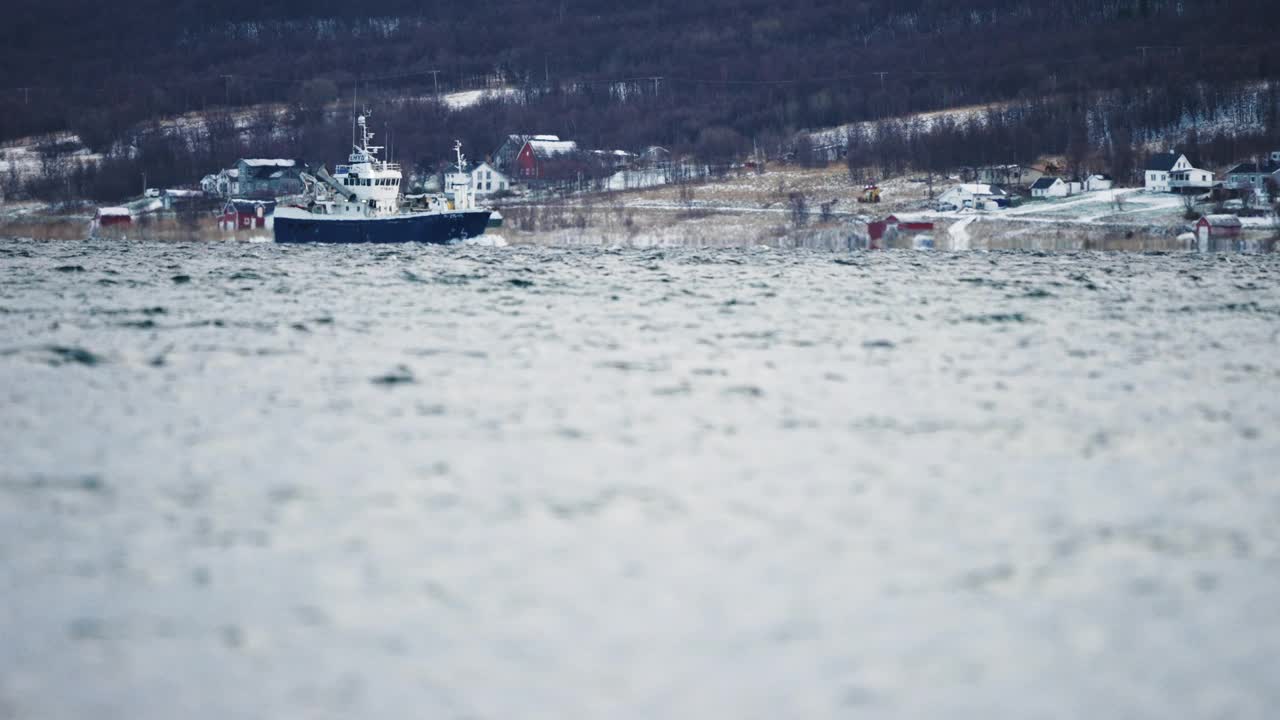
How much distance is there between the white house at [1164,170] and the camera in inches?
5625

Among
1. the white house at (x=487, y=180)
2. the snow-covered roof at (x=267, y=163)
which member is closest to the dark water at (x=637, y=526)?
the white house at (x=487, y=180)

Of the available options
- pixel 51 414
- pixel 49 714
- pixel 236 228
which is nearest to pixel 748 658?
pixel 49 714

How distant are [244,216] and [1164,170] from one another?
296ft

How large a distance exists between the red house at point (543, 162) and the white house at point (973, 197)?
60849mm

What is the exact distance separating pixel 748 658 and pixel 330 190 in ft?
317

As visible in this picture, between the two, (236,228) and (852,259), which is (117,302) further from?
(236,228)

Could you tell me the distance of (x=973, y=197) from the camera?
136625 millimetres

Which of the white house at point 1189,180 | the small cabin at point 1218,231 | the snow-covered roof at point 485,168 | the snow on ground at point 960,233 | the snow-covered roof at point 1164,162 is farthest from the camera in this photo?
the snow-covered roof at point 485,168

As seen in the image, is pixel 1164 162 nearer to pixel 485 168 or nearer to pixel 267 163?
pixel 485 168

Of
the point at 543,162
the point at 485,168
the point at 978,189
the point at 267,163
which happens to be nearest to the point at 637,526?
the point at 978,189

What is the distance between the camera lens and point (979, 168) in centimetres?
16325

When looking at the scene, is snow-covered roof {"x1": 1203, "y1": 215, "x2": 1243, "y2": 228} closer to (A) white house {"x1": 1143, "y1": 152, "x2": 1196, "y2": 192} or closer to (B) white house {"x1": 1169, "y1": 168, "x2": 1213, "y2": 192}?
(B) white house {"x1": 1169, "y1": 168, "x2": 1213, "y2": 192}

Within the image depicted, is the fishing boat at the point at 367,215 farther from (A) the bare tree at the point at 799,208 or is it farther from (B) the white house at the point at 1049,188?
(B) the white house at the point at 1049,188

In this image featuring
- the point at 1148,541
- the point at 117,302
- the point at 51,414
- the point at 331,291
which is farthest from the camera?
the point at 331,291
